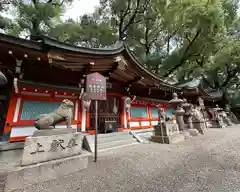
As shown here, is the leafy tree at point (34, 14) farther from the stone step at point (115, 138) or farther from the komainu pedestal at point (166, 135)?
the komainu pedestal at point (166, 135)

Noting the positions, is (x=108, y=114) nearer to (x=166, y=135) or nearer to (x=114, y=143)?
(x=114, y=143)

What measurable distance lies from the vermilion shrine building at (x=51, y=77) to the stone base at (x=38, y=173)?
235 cm

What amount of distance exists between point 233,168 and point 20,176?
4642mm

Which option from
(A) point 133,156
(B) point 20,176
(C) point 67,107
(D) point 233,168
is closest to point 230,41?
(D) point 233,168

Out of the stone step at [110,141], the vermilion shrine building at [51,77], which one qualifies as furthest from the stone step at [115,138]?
the vermilion shrine building at [51,77]

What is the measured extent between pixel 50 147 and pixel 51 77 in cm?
313

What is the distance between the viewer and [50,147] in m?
2.70

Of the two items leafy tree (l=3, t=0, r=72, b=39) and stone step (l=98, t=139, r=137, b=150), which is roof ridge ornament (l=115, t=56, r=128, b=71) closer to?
stone step (l=98, t=139, r=137, b=150)

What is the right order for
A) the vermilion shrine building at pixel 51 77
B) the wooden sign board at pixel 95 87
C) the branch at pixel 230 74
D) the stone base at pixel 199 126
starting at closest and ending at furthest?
1. the wooden sign board at pixel 95 87
2. the vermilion shrine building at pixel 51 77
3. the stone base at pixel 199 126
4. the branch at pixel 230 74

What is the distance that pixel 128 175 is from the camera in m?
2.59

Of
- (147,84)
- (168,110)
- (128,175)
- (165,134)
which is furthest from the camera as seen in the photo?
(168,110)

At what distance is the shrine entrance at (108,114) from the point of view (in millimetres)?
6078

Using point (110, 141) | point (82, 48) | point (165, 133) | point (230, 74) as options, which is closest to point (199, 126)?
point (165, 133)

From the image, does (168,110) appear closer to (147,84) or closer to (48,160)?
(147,84)
